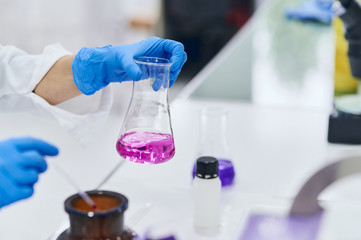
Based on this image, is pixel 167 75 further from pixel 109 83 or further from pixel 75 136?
pixel 75 136

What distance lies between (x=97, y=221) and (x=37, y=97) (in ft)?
1.92

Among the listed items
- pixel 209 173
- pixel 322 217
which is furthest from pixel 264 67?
pixel 322 217

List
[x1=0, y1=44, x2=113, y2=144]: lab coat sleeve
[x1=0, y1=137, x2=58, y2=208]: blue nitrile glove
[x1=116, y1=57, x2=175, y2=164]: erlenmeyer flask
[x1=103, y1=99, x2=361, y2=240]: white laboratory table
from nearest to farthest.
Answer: [x1=0, y1=137, x2=58, y2=208]: blue nitrile glove → [x1=116, y1=57, x2=175, y2=164]: erlenmeyer flask → [x1=103, y1=99, x2=361, y2=240]: white laboratory table → [x1=0, y1=44, x2=113, y2=144]: lab coat sleeve

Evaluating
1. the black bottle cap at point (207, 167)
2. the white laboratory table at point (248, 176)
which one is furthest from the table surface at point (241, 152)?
the black bottle cap at point (207, 167)

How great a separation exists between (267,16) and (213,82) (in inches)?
49.1

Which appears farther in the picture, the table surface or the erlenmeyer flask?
the table surface

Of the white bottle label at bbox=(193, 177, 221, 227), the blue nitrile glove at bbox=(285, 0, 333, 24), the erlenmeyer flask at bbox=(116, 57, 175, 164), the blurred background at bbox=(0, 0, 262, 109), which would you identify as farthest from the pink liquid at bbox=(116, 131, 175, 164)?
the blue nitrile glove at bbox=(285, 0, 333, 24)

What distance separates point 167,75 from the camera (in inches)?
40.8

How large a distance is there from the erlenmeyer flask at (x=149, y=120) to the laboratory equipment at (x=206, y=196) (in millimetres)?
87

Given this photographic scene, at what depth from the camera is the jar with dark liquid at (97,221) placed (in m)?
0.81

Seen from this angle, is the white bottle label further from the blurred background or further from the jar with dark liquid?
the blurred background

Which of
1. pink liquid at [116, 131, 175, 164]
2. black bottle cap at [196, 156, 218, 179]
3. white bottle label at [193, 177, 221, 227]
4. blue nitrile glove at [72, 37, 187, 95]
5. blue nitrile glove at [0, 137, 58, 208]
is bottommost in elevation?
white bottle label at [193, 177, 221, 227]

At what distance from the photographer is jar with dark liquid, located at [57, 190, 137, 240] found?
0.81 m

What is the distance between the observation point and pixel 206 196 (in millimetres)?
1129
